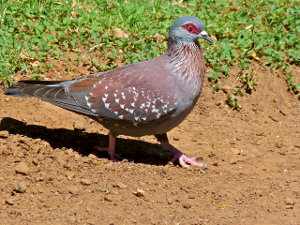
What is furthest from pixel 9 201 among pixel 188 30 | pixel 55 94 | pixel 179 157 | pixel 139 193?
pixel 188 30

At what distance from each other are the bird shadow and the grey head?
4.00 ft

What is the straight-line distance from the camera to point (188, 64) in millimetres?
7348

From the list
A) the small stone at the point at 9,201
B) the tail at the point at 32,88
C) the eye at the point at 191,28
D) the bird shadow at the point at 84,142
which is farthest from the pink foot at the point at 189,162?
the small stone at the point at 9,201

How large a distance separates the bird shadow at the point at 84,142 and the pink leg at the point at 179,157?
137 mm

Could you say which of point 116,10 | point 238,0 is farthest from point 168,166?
point 238,0

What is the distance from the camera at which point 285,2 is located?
1041 cm

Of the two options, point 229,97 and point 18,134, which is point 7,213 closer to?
point 18,134

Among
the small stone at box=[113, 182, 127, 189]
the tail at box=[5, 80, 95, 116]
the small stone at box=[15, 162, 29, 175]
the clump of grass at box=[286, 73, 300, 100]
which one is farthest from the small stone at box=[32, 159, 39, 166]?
the clump of grass at box=[286, 73, 300, 100]

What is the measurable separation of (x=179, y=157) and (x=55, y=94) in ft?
4.42

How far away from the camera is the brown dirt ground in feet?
21.2

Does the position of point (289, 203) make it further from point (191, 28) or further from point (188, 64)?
point (191, 28)

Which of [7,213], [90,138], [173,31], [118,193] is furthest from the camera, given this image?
[90,138]

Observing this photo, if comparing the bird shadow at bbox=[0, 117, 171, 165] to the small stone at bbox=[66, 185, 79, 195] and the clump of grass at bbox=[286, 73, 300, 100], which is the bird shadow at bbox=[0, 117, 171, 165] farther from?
the clump of grass at bbox=[286, 73, 300, 100]

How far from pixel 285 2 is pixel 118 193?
475 centimetres
